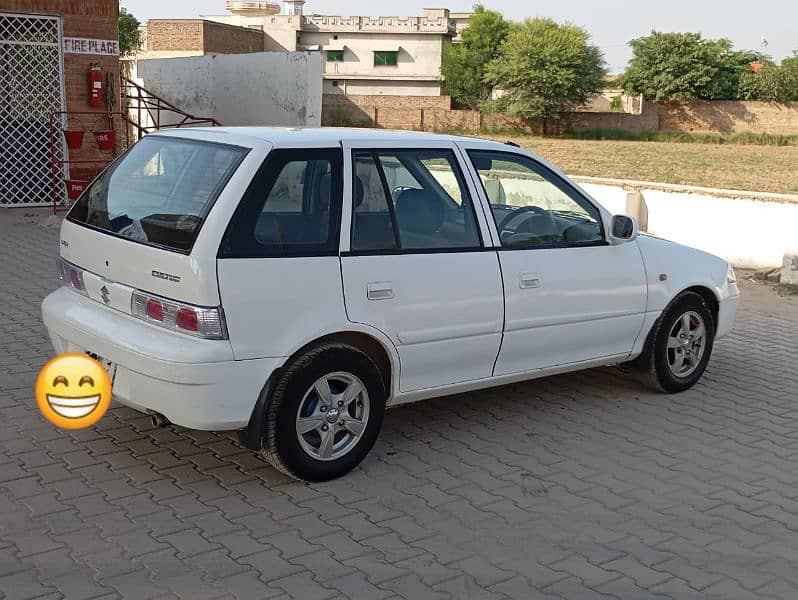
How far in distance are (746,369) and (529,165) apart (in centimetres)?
277

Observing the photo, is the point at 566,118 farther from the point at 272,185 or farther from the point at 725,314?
the point at 272,185

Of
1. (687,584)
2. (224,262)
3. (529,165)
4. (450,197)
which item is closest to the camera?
(687,584)

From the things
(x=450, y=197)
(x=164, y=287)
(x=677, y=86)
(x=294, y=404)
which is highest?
(x=677, y=86)

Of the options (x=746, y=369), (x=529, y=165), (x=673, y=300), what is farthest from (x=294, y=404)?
(x=746, y=369)

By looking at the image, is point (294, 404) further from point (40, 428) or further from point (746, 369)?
point (746, 369)

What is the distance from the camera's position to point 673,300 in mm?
6438

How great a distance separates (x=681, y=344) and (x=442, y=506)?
263 centimetres

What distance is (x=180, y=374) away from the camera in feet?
14.5

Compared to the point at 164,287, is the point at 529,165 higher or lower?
higher

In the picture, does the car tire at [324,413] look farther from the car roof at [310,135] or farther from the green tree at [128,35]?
the green tree at [128,35]

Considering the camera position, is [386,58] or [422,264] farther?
[386,58]

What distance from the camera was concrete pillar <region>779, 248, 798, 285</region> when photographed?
1084cm

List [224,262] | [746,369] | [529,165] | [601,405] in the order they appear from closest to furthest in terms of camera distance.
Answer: [224,262] < [529,165] < [601,405] < [746,369]

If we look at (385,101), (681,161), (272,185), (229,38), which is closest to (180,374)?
(272,185)
